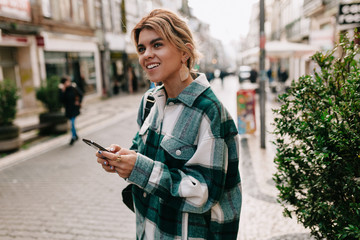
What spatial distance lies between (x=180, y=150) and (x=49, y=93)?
9.02 meters

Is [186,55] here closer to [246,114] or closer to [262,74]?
[262,74]

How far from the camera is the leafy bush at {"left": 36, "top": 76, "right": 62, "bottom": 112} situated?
31.0 feet

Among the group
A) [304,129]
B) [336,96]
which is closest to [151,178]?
[304,129]

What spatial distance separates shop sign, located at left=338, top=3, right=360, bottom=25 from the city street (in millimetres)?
2930

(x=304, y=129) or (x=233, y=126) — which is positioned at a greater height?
(x=233, y=126)

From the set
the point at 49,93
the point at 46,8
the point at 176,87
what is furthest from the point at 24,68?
the point at 176,87

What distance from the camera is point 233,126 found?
1.55m

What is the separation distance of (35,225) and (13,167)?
3019 millimetres

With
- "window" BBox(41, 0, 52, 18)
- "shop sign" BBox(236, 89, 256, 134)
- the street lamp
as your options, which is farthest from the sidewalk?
"window" BBox(41, 0, 52, 18)

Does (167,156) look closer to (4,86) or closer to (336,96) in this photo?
(336,96)

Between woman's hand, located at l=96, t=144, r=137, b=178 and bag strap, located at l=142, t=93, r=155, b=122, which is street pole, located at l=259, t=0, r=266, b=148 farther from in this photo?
woman's hand, located at l=96, t=144, r=137, b=178

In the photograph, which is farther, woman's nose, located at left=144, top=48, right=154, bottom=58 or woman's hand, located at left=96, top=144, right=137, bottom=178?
woman's nose, located at left=144, top=48, right=154, bottom=58

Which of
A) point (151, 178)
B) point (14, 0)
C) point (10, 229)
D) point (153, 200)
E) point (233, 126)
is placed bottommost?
point (10, 229)

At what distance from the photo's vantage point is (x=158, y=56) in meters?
1.56
